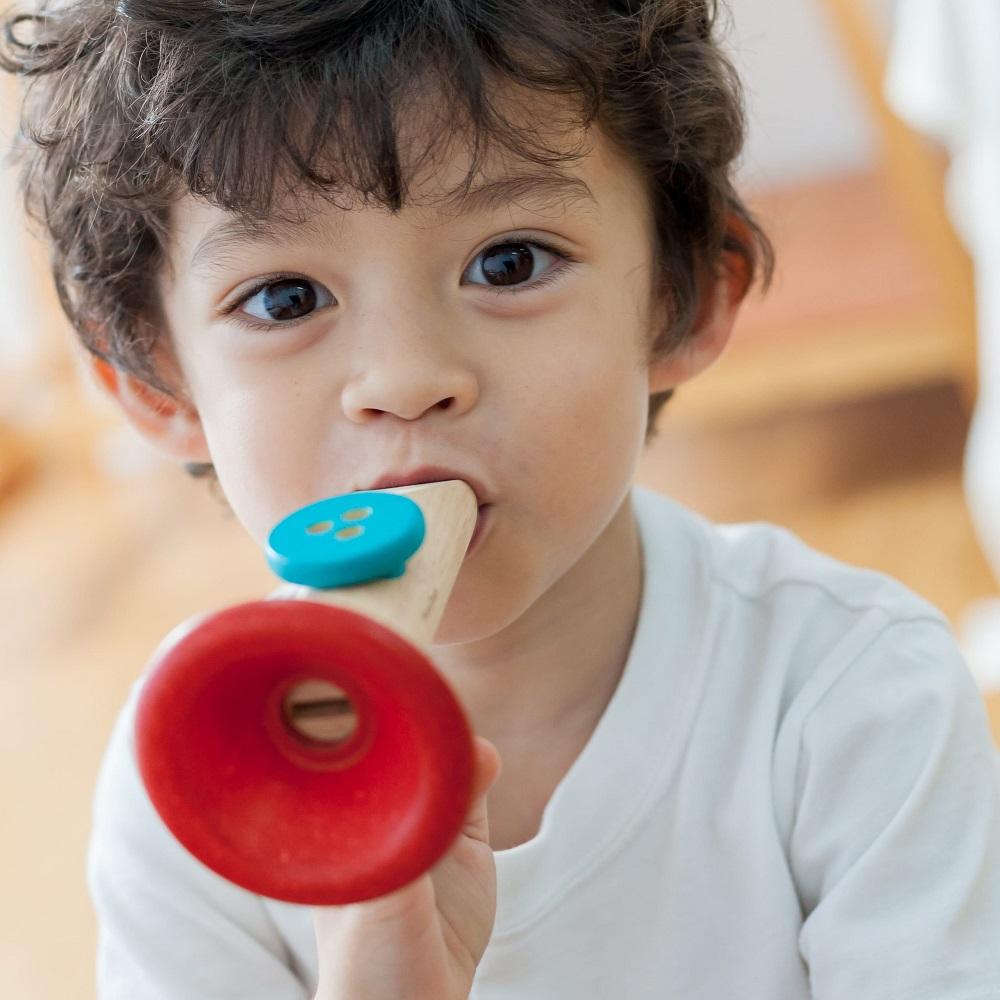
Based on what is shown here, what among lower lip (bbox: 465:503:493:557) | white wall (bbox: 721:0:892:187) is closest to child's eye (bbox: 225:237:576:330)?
lower lip (bbox: 465:503:493:557)

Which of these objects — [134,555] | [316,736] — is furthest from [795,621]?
[134,555]

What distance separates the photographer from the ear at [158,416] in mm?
922

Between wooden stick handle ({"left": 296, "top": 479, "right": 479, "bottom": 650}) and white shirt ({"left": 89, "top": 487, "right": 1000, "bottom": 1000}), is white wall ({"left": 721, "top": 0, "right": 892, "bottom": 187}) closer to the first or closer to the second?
A: white shirt ({"left": 89, "top": 487, "right": 1000, "bottom": 1000})

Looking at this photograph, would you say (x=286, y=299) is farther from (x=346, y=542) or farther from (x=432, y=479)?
(x=346, y=542)

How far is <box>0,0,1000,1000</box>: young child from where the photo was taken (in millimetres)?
704

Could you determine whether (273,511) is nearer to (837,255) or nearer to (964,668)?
(964,668)

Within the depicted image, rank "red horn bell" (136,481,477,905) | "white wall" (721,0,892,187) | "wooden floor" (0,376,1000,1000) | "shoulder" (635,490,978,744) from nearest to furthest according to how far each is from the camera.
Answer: "red horn bell" (136,481,477,905)
"shoulder" (635,490,978,744)
"wooden floor" (0,376,1000,1000)
"white wall" (721,0,892,187)

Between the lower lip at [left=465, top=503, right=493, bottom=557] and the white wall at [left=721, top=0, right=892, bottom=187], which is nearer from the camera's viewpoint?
the lower lip at [left=465, top=503, right=493, bottom=557]

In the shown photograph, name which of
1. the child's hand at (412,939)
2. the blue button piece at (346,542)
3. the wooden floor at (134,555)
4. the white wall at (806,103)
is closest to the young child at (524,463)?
the child's hand at (412,939)

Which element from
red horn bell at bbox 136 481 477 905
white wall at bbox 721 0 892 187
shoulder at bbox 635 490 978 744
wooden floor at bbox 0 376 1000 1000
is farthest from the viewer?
white wall at bbox 721 0 892 187

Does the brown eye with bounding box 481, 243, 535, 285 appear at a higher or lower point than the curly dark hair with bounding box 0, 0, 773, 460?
lower

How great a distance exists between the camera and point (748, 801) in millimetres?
828

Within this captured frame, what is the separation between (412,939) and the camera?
27.1 inches

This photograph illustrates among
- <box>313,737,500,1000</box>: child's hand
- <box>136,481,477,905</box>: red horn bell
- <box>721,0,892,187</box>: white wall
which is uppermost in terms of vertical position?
<box>721,0,892,187</box>: white wall
